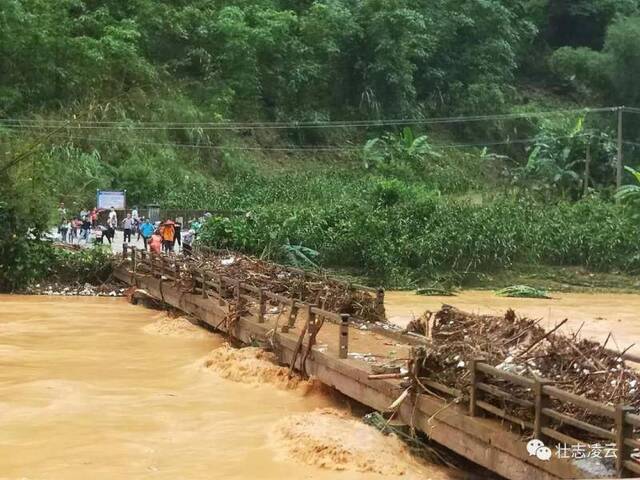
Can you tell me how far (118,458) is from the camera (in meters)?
9.27

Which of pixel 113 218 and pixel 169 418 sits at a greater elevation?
pixel 113 218

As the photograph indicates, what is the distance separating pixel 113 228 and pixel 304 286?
17026 millimetres

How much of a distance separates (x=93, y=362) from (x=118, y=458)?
5.68 meters

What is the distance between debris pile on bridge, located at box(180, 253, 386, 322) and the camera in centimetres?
1418

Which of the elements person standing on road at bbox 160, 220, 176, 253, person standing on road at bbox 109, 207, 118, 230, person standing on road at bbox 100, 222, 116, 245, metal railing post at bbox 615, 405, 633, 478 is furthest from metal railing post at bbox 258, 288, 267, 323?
person standing on road at bbox 109, 207, 118, 230

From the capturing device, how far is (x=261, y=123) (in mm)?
49156

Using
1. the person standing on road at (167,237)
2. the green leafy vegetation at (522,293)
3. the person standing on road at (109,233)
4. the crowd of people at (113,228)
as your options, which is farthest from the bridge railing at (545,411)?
the person standing on road at (109,233)

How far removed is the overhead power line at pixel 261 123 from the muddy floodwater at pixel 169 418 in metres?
24.3

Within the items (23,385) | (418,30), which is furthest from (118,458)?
(418,30)

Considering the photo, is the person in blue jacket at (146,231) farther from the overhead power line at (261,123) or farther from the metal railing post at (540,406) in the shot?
the metal railing post at (540,406)

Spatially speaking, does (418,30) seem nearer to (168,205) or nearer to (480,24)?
(480,24)

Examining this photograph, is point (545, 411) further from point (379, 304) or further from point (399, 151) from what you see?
point (399, 151)

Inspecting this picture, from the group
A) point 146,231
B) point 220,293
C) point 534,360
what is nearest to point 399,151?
point 146,231

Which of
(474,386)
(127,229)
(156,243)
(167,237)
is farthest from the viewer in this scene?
(127,229)
